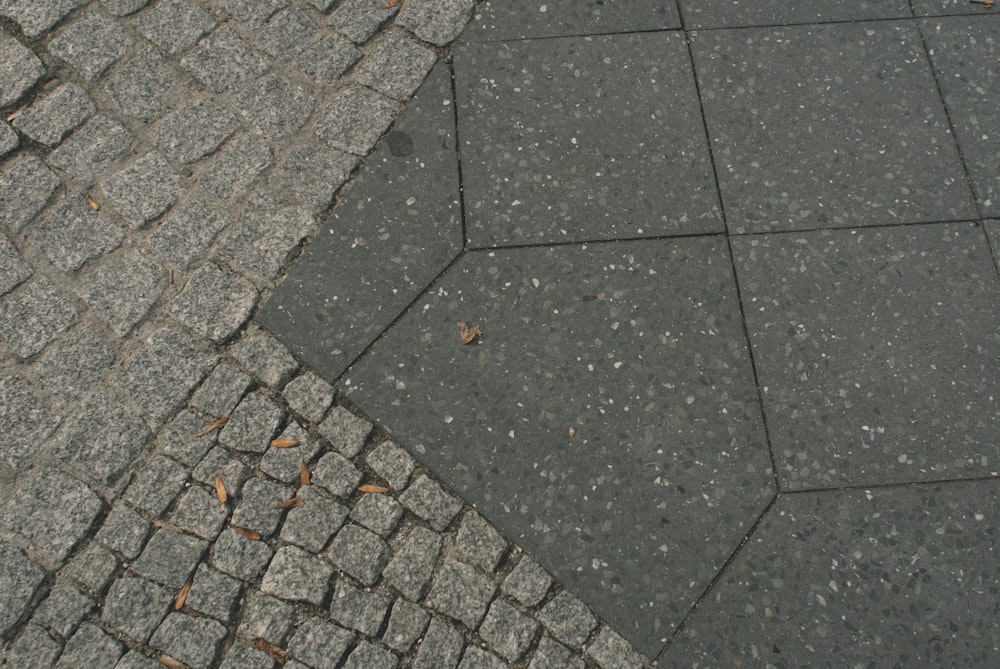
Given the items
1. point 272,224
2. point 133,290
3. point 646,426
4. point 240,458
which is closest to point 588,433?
point 646,426

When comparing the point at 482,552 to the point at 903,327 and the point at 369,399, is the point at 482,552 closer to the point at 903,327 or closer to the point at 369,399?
the point at 369,399

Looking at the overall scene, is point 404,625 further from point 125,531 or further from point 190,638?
point 125,531

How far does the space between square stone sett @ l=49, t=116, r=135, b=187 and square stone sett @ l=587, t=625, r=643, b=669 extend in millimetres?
2831

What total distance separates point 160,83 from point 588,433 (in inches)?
98.6

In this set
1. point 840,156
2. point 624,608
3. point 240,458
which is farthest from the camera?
point 840,156

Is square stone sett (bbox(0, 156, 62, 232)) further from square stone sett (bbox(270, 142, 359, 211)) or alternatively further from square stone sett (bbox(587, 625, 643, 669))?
square stone sett (bbox(587, 625, 643, 669))

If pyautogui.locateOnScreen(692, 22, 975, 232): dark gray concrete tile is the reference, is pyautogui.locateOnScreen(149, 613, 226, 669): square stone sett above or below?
below

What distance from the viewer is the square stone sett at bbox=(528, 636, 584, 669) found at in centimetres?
287

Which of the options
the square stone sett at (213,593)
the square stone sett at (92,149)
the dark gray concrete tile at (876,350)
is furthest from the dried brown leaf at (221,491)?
the dark gray concrete tile at (876,350)

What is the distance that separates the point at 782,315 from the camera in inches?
133

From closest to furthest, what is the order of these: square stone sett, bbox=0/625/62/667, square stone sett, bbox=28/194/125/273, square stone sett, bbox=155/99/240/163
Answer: square stone sett, bbox=0/625/62/667 < square stone sett, bbox=28/194/125/273 < square stone sett, bbox=155/99/240/163

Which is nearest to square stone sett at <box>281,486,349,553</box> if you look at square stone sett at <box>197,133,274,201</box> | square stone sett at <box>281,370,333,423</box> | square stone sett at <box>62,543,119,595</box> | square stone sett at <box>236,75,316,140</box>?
square stone sett at <box>281,370,333,423</box>

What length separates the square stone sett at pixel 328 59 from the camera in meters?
3.83

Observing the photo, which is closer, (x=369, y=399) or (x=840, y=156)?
(x=369, y=399)
